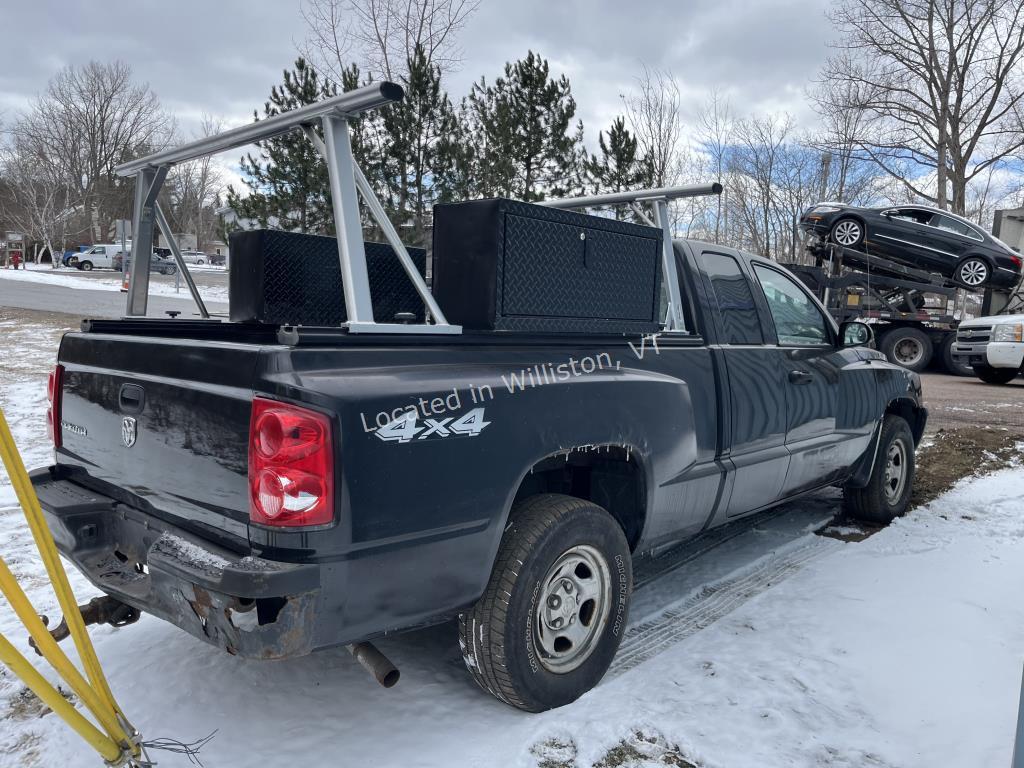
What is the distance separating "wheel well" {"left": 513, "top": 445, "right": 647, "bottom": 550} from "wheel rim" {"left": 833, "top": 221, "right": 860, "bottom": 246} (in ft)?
47.2

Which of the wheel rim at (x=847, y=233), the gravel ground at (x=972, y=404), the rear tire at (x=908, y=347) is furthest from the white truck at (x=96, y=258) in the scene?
the gravel ground at (x=972, y=404)

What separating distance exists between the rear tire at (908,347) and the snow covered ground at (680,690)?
41.5ft

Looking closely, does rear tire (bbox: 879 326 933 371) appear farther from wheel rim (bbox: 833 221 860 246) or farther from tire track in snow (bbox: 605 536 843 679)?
tire track in snow (bbox: 605 536 843 679)

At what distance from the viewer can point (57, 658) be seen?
2.07 m

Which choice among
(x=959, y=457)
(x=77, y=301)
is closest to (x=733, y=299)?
(x=959, y=457)

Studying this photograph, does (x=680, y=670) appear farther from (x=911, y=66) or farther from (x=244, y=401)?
(x=911, y=66)

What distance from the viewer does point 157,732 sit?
8.75 feet

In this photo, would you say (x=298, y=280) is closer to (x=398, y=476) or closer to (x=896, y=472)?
(x=398, y=476)

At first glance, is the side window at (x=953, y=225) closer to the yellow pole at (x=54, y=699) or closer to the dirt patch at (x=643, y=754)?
the dirt patch at (x=643, y=754)

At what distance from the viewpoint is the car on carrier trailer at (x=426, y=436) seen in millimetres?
2205

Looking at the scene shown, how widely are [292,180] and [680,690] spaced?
39.2ft

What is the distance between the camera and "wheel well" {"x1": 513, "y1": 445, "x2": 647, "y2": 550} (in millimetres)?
3164

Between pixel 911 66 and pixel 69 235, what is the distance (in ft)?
185

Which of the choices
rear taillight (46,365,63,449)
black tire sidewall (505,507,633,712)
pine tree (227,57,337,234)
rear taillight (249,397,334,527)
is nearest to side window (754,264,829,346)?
black tire sidewall (505,507,633,712)
